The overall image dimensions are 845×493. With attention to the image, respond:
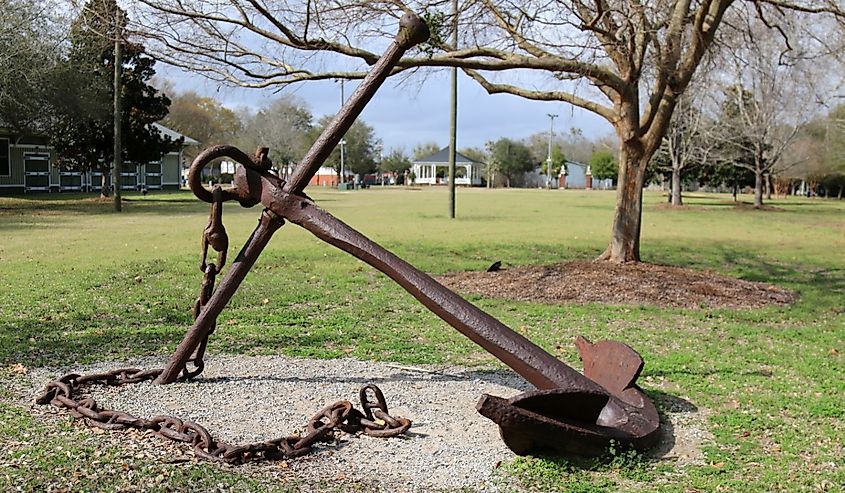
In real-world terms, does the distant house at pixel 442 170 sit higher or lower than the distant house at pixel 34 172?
higher

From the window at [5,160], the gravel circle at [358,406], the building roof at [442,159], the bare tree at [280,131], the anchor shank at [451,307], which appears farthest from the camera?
the building roof at [442,159]

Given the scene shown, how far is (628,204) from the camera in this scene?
11.8m

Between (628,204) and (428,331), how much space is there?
17.4 ft

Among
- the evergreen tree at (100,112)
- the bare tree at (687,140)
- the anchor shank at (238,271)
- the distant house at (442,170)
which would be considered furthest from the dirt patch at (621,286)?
the distant house at (442,170)

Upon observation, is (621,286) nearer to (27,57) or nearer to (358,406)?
(358,406)

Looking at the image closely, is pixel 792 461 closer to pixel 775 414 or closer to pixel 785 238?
pixel 775 414

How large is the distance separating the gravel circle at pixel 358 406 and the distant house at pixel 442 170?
9059cm

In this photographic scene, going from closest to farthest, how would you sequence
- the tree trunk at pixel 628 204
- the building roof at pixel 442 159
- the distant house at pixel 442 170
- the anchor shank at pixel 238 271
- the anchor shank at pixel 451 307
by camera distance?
the anchor shank at pixel 451 307 < the anchor shank at pixel 238 271 < the tree trunk at pixel 628 204 < the distant house at pixel 442 170 < the building roof at pixel 442 159

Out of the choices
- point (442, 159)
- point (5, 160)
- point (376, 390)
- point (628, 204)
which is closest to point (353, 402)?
point (376, 390)

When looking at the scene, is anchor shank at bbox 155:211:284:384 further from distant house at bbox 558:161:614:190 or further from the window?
distant house at bbox 558:161:614:190

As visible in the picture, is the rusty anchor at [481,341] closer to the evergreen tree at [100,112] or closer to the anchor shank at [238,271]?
the anchor shank at [238,271]

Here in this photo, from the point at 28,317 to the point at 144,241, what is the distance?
873 centimetres

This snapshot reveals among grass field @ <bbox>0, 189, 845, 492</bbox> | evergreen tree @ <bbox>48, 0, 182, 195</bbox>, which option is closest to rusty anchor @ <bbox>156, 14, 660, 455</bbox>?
grass field @ <bbox>0, 189, 845, 492</bbox>

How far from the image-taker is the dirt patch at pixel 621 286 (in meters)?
9.92
